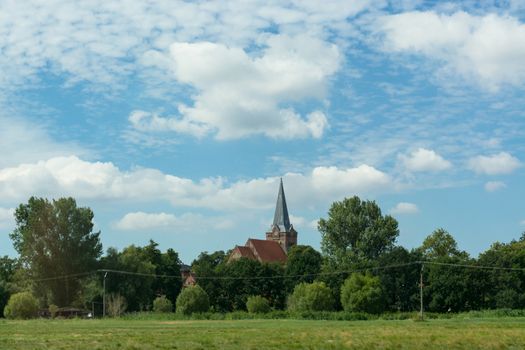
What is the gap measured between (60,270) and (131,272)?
11.6 m

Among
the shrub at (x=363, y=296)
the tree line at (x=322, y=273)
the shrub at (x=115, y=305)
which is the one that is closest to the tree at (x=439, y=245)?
the tree line at (x=322, y=273)

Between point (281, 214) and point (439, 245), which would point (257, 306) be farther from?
point (281, 214)

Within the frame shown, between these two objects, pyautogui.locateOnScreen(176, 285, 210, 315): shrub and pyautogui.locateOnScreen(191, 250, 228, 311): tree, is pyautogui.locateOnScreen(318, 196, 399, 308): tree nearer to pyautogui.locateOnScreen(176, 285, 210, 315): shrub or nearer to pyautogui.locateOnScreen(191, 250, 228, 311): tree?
pyautogui.locateOnScreen(191, 250, 228, 311): tree

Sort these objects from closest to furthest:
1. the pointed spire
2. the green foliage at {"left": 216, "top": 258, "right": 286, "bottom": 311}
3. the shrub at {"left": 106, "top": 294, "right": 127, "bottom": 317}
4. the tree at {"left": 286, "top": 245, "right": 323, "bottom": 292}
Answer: the shrub at {"left": 106, "top": 294, "right": 127, "bottom": 317} → the green foliage at {"left": 216, "top": 258, "right": 286, "bottom": 311} → the tree at {"left": 286, "top": 245, "right": 323, "bottom": 292} → the pointed spire

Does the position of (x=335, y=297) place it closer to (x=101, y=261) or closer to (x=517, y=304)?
(x=517, y=304)

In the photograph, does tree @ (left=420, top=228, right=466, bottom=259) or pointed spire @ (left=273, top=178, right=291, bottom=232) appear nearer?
tree @ (left=420, top=228, right=466, bottom=259)

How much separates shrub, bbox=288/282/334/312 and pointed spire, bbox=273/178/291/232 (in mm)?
78213

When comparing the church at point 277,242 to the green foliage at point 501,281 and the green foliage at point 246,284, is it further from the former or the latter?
the green foliage at point 501,281

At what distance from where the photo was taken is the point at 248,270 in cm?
11475

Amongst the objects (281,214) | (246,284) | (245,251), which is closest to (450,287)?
(246,284)

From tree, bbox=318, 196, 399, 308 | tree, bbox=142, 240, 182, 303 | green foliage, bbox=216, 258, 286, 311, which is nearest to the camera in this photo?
tree, bbox=318, 196, 399, 308

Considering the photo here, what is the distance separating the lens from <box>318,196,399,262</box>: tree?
108000mm

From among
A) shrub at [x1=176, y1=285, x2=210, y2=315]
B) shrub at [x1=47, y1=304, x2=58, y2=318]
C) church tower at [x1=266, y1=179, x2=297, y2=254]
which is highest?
church tower at [x1=266, y1=179, x2=297, y2=254]

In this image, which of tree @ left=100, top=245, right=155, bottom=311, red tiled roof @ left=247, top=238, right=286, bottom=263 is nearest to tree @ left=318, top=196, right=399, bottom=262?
tree @ left=100, top=245, right=155, bottom=311
